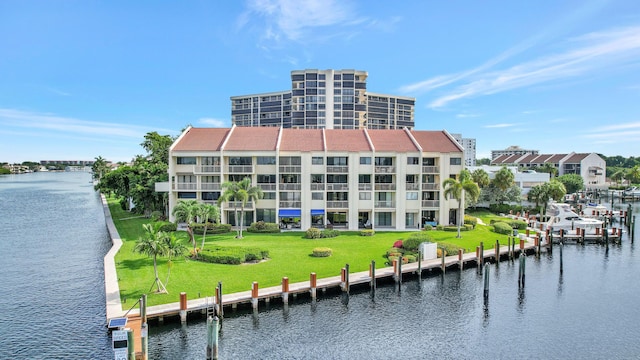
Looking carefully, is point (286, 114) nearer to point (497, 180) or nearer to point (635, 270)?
point (497, 180)

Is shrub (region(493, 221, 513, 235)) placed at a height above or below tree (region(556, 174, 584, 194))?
below

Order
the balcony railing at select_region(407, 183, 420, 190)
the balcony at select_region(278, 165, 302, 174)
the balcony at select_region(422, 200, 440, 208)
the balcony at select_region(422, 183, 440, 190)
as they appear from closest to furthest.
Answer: the balcony at select_region(278, 165, 302, 174) → the balcony railing at select_region(407, 183, 420, 190) → the balcony at select_region(422, 200, 440, 208) → the balcony at select_region(422, 183, 440, 190)

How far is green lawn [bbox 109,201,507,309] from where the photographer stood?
117ft

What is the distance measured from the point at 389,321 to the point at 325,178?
31929mm

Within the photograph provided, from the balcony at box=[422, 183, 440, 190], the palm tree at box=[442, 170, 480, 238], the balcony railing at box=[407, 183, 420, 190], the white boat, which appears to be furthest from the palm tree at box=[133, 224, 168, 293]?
the white boat

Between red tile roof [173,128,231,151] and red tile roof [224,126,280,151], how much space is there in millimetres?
1767

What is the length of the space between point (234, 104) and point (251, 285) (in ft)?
489

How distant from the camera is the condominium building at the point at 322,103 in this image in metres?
152

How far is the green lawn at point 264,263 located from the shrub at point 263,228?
113 centimetres

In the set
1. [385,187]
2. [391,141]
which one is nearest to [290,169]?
[385,187]

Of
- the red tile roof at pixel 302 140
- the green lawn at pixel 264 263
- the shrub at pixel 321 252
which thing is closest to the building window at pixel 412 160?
the green lawn at pixel 264 263

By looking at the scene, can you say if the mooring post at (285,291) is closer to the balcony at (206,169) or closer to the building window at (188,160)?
the balcony at (206,169)

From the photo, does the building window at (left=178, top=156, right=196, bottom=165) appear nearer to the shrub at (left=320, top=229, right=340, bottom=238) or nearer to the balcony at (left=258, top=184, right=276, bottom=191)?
the balcony at (left=258, top=184, right=276, bottom=191)

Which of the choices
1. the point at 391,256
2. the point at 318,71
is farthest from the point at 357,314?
the point at 318,71
